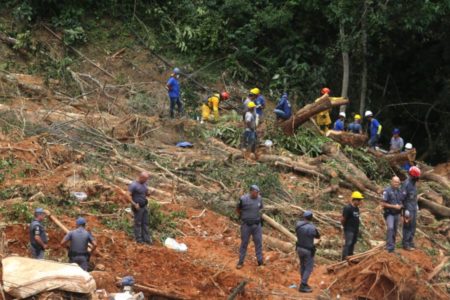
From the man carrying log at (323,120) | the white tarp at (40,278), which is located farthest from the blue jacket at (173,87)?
the white tarp at (40,278)

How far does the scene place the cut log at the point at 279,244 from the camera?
15797mm

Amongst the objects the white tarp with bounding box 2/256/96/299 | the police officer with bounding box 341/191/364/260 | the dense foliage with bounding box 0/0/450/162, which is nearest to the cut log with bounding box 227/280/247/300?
the police officer with bounding box 341/191/364/260

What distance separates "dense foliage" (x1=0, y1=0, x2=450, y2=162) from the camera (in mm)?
25156

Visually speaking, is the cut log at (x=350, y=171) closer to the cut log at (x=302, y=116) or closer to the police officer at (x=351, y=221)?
the cut log at (x=302, y=116)

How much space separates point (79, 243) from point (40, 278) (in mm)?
1339

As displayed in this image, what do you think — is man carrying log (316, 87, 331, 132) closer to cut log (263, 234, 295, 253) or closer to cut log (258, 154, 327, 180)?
cut log (258, 154, 327, 180)

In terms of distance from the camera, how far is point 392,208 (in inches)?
567

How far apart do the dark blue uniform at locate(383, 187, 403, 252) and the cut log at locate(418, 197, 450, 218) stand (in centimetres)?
510

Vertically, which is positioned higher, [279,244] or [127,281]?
[127,281]

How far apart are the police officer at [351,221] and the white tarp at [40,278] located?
4636 millimetres

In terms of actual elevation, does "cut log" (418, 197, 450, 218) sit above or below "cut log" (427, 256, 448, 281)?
below

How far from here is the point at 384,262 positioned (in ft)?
44.6

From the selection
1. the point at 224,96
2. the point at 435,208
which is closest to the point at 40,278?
the point at 435,208

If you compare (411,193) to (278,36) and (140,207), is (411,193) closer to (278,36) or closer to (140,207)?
(140,207)
